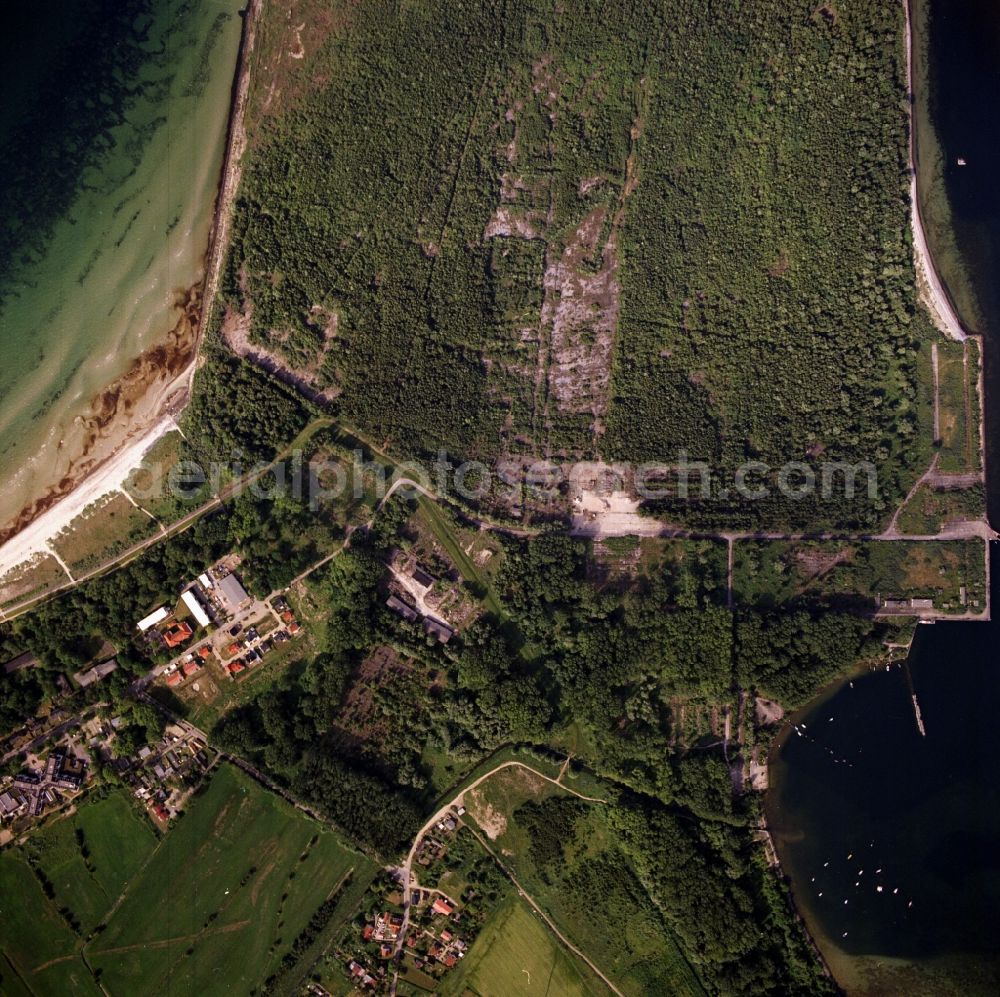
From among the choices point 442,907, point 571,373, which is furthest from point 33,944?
point 571,373

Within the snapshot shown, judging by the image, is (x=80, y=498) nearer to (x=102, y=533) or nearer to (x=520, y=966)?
(x=102, y=533)

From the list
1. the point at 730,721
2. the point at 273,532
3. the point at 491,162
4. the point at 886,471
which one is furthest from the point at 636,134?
the point at 730,721

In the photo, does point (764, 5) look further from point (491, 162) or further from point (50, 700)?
point (50, 700)

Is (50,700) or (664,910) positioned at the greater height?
(50,700)

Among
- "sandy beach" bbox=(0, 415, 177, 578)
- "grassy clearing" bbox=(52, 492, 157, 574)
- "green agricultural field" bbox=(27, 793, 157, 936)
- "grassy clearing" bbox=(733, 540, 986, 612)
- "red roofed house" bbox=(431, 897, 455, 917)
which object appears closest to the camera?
"red roofed house" bbox=(431, 897, 455, 917)

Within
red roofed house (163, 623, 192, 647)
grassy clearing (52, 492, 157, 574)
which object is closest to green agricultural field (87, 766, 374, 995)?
red roofed house (163, 623, 192, 647)

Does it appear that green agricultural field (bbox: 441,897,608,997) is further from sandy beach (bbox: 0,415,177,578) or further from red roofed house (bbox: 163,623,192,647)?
sandy beach (bbox: 0,415,177,578)

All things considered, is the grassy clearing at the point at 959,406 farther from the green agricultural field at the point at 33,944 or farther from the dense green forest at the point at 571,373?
the green agricultural field at the point at 33,944
